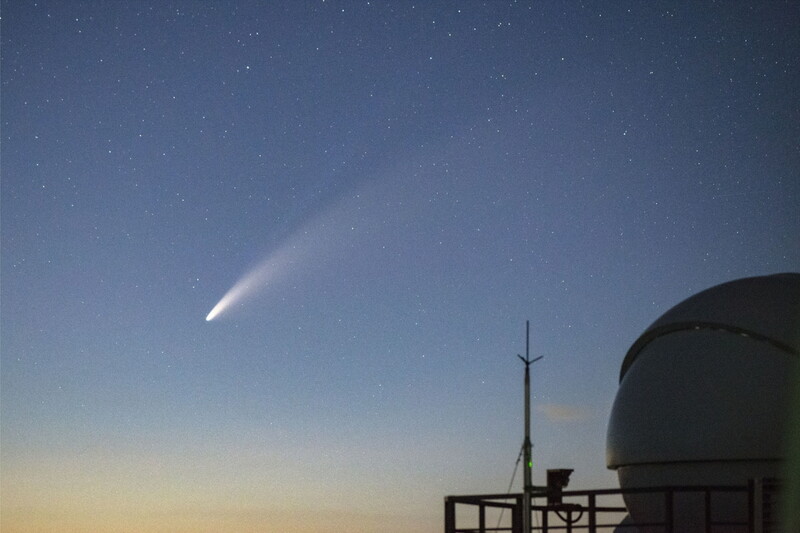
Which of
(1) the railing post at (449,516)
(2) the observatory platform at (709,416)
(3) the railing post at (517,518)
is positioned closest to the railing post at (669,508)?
(2) the observatory platform at (709,416)

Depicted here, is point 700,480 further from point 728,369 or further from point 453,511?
point 453,511

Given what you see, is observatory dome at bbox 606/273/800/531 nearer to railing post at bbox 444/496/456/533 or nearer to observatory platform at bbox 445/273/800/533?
observatory platform at bbox 445/273/800/533

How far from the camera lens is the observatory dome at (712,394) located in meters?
17.5

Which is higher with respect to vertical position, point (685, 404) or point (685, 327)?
point (685, 327)

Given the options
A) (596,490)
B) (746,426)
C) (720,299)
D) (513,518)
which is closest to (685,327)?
(720,299)

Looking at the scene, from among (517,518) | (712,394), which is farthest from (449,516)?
(712,394)

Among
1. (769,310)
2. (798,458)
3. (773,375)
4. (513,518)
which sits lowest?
(513,518)

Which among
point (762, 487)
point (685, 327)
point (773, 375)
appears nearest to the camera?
point (762, 487)

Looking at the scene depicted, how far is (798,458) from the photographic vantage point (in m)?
17.2

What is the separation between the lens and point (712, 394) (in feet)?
58.9

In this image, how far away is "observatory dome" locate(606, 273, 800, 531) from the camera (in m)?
17.5

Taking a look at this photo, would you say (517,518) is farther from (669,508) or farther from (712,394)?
(712,394)

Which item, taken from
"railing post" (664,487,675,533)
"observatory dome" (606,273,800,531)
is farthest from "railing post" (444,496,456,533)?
"railing post" (664,487,675,533)

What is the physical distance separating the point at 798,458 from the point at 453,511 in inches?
252
